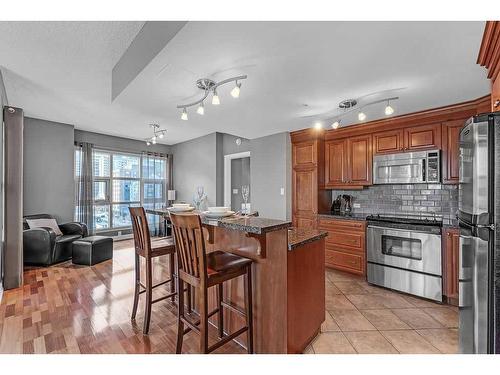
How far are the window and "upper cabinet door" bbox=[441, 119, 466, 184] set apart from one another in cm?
622

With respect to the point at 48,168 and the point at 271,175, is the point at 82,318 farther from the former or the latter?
the point at 48,168

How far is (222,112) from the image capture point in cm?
331

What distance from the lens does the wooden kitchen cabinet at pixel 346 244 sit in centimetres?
348

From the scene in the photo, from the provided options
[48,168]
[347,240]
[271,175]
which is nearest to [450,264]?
[347,240]

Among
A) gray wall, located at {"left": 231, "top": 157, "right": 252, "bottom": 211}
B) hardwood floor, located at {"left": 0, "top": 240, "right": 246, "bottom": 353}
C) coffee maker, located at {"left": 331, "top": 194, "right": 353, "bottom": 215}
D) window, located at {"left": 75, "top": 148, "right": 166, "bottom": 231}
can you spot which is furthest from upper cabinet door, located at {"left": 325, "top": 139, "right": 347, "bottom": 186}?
window, located at {"left": 75, "top": 148, "right": 166, "bottom": 231}

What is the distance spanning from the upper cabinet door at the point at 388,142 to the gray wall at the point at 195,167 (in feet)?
11.1

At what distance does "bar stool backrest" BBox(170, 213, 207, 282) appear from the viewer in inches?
61.0

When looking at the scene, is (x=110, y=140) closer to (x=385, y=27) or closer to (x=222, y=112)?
(x=222, y=112)

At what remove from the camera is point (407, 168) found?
332cm

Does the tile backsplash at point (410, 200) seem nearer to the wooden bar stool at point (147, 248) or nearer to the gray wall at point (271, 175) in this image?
the gray wall at point (271, 175)

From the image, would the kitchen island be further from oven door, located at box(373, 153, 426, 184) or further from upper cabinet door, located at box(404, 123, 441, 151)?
upper cabinet door, located at box(404, 123, 441, 151)
